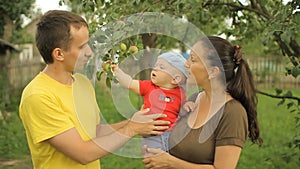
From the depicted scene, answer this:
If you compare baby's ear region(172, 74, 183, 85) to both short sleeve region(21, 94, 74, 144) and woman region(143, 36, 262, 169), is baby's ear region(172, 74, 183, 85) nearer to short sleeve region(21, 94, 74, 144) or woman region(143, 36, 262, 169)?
woman region(143, 36, 262, 169)

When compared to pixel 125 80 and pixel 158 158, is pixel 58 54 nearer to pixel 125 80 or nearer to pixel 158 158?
pixel 125 80

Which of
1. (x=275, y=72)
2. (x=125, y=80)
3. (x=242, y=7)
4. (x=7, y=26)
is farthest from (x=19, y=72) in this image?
(x=125, y=80)

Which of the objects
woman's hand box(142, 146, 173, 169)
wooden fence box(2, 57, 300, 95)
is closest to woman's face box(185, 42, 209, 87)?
woman's hand box(142, 146, 173, 169)

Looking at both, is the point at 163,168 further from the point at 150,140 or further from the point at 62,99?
the point at 62,99

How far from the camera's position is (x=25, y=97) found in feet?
6.88

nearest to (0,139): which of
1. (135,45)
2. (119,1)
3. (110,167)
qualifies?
(110,167)

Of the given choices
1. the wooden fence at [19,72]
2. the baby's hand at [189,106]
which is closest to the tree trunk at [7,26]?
the wooden fence at [19,72]

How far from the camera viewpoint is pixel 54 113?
2084 millimetres

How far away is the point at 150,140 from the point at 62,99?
435 mm

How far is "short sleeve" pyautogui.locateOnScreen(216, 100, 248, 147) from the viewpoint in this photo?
7.32 feet

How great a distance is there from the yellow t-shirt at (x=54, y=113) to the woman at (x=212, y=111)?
1.09 ft

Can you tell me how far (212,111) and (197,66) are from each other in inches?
8.7

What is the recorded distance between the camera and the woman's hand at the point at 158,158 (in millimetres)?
2297

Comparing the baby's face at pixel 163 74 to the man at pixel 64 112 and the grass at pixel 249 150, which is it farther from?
the grass at pixel 249 150
